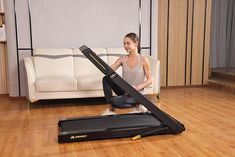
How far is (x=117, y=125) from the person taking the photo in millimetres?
2762

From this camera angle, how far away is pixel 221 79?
6074 mm

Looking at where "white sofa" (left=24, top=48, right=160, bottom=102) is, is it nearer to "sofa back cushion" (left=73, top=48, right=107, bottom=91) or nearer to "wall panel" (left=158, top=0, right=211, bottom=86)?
"sofa back cushion" (left=73, top=48, right=107, bottom=91)

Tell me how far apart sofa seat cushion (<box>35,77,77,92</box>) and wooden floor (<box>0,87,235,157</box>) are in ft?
0.96

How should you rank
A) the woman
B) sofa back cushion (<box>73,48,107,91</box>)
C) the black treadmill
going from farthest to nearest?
sofa back cushion (<box>73,48,107,91</box>) < the woman < the black treadmill

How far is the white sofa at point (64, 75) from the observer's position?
12.9 feet

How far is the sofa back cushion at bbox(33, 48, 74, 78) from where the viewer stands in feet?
14.2

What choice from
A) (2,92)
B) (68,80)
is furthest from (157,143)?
(2,92)

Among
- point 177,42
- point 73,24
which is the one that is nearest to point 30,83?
point 73,24

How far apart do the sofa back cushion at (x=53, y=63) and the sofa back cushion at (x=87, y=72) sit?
0.10 metres

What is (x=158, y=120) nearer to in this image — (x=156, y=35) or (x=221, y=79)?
(x=156, y=35)

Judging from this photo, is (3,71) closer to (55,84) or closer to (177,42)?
(55,84)

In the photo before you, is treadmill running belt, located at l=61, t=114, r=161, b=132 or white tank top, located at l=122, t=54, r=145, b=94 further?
white tank top, located at l=122, t=54, r=145, b=94

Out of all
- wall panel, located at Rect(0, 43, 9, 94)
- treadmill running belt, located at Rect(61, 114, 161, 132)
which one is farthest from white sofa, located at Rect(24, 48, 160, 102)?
treadmill running belt, located at Rect(61, 114, 161, 132)

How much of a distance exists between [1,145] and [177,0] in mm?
4291
